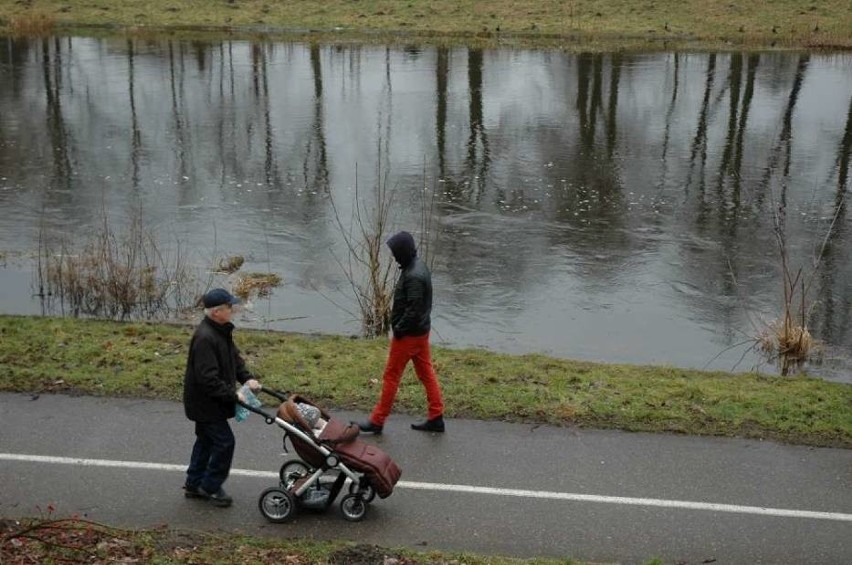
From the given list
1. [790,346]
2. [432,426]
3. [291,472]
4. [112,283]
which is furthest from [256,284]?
[291,472]

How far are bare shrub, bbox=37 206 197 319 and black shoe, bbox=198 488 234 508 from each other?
22.1 feet

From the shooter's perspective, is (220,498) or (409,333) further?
(409,333)

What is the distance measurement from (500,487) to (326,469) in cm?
159

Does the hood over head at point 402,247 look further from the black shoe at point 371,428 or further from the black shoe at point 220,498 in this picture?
the black shoe at point 220,498

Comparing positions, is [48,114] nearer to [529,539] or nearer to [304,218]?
[304,218]

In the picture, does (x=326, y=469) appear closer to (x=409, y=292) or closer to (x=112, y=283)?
(x=409, y=292)

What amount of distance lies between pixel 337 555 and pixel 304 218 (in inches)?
501

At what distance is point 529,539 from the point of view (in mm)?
8133

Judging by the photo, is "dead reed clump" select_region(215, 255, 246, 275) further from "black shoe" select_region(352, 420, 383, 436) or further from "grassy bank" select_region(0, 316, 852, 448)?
"black shoe" select_region(352, 420, 383, 436)

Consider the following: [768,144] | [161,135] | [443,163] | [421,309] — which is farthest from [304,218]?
[768,144]

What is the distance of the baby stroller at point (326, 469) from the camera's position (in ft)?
27.0

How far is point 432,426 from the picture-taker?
1003cm

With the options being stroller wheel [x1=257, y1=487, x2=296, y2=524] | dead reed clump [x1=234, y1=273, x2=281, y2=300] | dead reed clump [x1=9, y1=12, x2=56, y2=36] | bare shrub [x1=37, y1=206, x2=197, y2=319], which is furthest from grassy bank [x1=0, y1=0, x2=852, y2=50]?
stroller wheel [x1=257, y1=487, x2=296, y2=524]

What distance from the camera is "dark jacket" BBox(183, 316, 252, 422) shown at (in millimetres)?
8141
